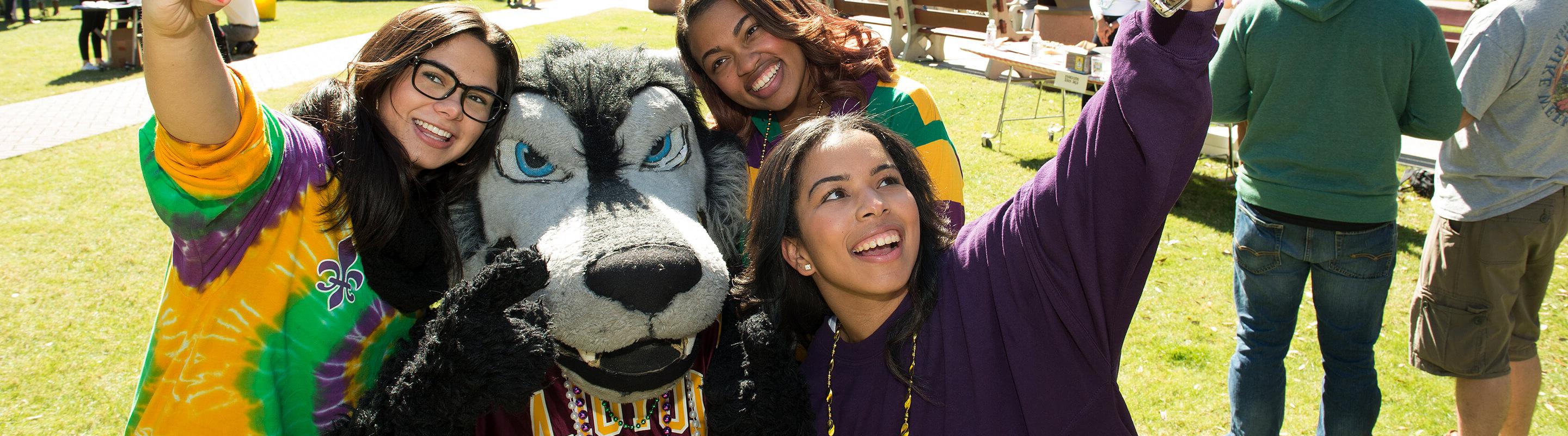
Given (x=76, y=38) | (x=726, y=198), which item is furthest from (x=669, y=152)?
(x=76, y=38)

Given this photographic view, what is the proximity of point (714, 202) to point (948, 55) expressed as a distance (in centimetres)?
1048

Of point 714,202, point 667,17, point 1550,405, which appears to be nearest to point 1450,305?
point 1550,405

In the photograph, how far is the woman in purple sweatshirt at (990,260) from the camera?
1540 mm

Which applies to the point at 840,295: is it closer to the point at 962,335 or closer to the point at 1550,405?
the point at 962,335

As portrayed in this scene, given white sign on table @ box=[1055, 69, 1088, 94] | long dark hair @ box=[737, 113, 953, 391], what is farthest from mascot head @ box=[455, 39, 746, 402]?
white sign on table @ box=[1055, 69, 1088, 94]

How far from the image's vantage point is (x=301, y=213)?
1782 millimetres

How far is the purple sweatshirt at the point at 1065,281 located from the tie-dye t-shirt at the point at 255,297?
976mm

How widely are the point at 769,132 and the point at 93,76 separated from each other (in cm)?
1195

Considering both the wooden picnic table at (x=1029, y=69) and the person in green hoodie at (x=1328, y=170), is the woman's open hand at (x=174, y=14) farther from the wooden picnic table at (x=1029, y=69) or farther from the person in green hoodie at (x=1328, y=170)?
the wooden picnic table at (x=1029, y=69)

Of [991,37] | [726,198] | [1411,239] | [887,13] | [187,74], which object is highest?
[187,74]

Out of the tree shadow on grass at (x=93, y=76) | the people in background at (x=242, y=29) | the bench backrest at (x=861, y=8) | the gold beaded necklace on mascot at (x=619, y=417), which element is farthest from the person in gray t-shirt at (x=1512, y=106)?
the tree shadow on grass at (x=93, y=76)

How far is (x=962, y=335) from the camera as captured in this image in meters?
1.80

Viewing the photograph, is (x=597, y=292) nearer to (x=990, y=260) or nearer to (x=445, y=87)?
(x=445, y=87)

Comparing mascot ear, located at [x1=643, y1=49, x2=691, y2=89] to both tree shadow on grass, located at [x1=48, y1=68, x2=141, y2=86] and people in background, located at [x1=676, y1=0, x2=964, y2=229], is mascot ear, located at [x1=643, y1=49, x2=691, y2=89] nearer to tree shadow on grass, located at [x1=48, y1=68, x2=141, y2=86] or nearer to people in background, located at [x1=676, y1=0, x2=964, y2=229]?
people in background, located at [x1=676, y1=0, x2=964, y2=229]
